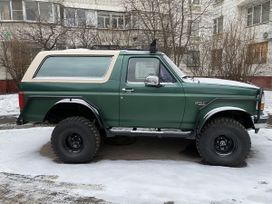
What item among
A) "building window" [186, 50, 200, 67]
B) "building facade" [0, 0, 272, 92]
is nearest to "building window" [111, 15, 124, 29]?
"building facade" [0, 0, 272, 92]

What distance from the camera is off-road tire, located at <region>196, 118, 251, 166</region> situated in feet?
15.1

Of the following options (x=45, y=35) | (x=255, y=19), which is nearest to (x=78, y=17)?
(x=45, y=35)

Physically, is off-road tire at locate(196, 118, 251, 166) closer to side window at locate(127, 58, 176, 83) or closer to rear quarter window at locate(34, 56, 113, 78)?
side window at locate(127, 58, 176, 83)

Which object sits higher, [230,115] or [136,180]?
[230,115]

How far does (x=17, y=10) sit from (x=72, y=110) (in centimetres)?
1853

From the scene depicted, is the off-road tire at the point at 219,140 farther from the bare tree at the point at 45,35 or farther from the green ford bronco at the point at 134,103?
the bare tree at the point at 45,35

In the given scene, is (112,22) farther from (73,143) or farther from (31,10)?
(73,143)

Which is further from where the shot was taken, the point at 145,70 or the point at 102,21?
the point at 102,21

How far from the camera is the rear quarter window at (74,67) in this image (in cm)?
492

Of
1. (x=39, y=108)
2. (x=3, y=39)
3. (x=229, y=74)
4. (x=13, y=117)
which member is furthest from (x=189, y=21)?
(x=3, y=39)

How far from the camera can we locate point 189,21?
13.1m

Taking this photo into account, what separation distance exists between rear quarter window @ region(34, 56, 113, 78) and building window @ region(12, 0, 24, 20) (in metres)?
17.9

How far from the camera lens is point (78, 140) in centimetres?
494

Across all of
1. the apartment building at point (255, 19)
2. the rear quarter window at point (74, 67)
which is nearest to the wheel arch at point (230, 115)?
the rear quarter window at point (74, 67)
